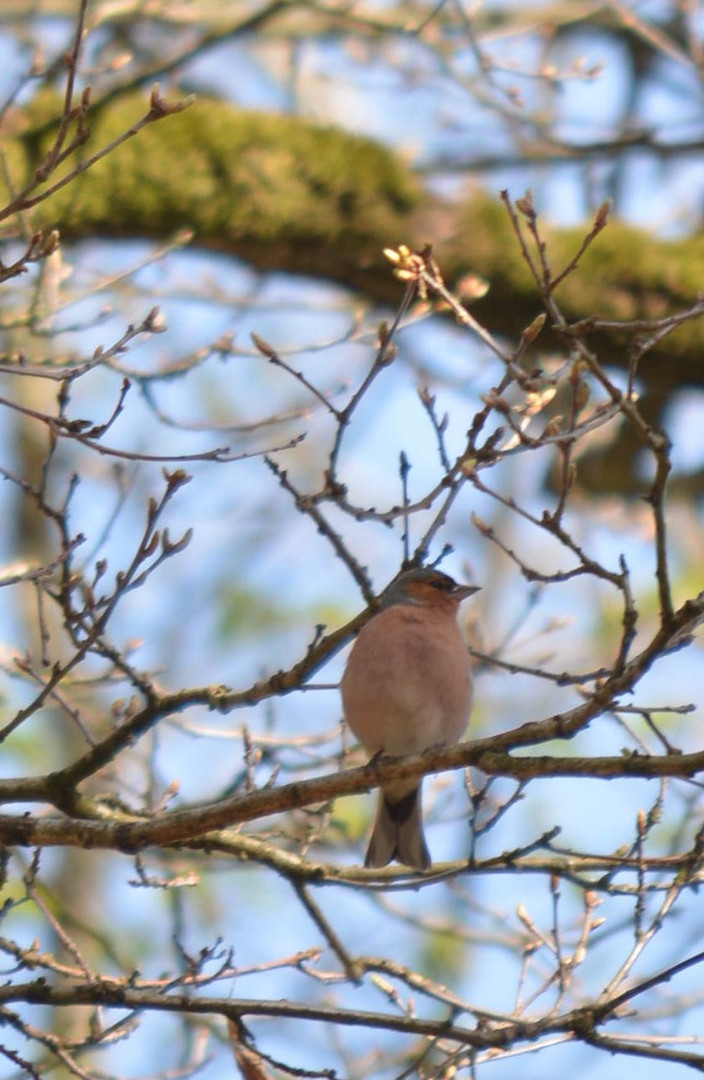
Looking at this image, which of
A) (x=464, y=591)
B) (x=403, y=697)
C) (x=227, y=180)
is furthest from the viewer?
(x=227, y=180)

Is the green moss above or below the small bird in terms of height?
above

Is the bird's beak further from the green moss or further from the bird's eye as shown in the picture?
the green moss

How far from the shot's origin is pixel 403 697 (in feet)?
16.6

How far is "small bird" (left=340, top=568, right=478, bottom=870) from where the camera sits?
5.06 meters

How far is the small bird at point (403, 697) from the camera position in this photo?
16.6 ft

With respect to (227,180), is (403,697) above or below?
below

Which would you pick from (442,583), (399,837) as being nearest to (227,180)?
(442,583)

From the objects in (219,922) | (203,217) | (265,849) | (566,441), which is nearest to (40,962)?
(265,849)

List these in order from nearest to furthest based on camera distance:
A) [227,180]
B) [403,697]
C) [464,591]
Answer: [403,697] < [464,591] < [227,180]

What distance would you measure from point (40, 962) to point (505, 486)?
7.65 meters

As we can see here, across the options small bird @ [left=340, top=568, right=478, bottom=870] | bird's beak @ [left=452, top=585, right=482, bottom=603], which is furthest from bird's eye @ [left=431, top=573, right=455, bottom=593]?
small bird @ [left=340, top=568, right=478, bottom=870]

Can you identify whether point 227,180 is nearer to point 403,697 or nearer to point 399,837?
point 403,697

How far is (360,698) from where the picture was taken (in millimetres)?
5109

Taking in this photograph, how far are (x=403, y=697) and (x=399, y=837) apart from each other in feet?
1.64
